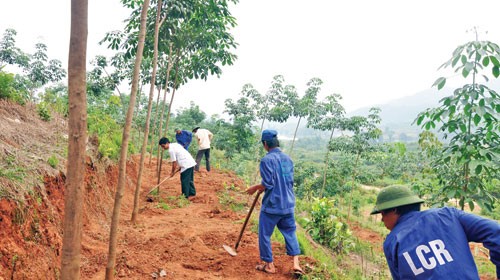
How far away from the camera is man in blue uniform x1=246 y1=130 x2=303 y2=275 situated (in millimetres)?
3834

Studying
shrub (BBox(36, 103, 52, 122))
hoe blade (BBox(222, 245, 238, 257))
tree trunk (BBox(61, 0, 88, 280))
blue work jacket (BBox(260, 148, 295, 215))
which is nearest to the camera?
tree trunk (BBox(61, 0, 88, 280))

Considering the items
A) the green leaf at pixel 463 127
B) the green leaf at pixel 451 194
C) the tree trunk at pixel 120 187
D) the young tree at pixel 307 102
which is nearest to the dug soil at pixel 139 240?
the tree trunk at pixel 120 187

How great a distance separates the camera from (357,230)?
1230cm

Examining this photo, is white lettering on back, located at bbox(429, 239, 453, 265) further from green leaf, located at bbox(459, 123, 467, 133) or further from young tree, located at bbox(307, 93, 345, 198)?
young tree, located at bbox(307, 93, 345, 198)

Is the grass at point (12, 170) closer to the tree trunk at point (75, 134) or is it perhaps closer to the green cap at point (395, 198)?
the tree trunk at point (75, 134)

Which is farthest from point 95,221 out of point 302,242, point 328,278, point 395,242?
point 395,242

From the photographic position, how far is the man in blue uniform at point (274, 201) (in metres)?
3.83

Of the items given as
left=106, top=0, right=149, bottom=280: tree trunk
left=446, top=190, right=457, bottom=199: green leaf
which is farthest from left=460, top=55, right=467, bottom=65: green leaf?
left=106, top=0, right=149, bottom=280: tree trunk

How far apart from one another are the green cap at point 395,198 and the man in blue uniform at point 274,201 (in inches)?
72.8

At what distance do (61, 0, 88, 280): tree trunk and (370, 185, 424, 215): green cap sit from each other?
5.62ft

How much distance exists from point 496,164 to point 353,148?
1039 centimetres

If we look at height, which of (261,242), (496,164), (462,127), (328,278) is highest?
(462,127)

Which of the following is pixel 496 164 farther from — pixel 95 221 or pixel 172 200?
pixel 172 200

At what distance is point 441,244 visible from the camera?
179cm
